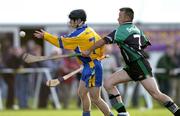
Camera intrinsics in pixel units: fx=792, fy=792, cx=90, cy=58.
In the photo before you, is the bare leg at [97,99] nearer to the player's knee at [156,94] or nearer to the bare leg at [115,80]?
the bare leg at [115,80]

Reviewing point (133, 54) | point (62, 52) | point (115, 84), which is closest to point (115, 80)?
point (115, 84)

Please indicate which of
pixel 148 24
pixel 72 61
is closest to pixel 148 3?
pixel 148 24

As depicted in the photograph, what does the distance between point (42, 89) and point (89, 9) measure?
117 inches

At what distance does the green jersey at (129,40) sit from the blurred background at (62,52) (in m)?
10.3

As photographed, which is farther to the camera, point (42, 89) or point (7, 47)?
point (7, 47)

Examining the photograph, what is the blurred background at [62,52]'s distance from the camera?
977 inches

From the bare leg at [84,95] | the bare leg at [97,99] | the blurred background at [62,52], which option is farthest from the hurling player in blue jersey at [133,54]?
the blurred background at [62,52]

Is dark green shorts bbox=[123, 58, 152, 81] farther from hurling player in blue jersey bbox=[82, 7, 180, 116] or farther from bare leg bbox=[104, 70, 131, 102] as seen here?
bare leg bbox=[104, 70, 131, 102]

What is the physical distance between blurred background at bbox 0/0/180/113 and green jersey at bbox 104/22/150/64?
10.3 m

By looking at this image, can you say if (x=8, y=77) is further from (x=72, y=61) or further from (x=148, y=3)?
(x=148, y=3)

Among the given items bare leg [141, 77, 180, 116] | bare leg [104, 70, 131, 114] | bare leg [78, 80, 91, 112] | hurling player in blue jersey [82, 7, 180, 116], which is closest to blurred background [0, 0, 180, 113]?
bare leg [78, 80, 91, 112]

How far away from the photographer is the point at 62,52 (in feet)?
84.1

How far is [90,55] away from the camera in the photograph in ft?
47.7

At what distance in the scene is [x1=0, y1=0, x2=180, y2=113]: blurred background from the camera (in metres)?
24.8
